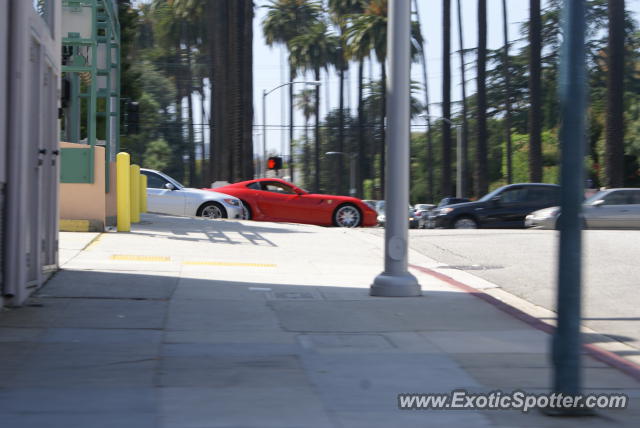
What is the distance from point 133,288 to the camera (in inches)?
400

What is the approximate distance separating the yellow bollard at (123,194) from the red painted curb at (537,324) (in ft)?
22.2

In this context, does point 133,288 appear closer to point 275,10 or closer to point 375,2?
point 375,2

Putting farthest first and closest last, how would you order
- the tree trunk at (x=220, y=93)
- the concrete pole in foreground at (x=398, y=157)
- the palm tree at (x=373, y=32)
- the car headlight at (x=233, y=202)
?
the palm tree at (x=373, y=32) < the tree trunk at (x=220, y=93) < the car headlight at (x=233, y=202) < the concrete pole in foreground at (x=398, y=157)

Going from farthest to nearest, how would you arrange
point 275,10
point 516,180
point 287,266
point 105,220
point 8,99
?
point 275,10, point 516,180, point 105,220, point 287,266, point 8,99

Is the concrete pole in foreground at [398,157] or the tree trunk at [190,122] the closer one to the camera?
the concrete pole in foreground at [398,157]

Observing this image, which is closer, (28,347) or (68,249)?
(28,347)

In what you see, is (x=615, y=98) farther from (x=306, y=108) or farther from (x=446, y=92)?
(x=306, y=108)

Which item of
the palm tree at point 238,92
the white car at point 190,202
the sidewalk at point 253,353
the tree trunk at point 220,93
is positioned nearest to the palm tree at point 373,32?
the tree trunk at point 220,93

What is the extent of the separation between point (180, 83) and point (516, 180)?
33011 millimetres

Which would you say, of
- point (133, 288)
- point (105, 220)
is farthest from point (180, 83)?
point (133, 288)

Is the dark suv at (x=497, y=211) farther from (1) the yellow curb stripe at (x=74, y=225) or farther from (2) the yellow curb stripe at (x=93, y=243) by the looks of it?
(2) the yellow curb stripe at (x=93, y=243)

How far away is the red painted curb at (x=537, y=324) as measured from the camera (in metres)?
Answer: 6.56

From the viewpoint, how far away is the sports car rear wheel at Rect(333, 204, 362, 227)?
2464cm

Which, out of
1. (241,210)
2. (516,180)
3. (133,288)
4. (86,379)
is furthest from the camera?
(516,180)
